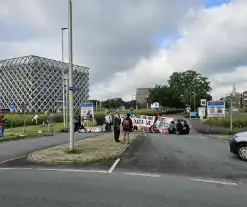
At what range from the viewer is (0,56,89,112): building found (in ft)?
479

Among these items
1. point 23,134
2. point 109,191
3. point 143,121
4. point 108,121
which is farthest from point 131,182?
point 143,121

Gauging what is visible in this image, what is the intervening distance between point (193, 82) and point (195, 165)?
339ft

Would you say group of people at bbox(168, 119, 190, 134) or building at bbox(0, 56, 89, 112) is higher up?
building at bbox(0, 56, 89, 112)

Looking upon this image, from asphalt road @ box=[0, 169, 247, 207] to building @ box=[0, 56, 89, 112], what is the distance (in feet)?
442

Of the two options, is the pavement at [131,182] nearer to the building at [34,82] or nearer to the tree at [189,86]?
the tree at [189,86]

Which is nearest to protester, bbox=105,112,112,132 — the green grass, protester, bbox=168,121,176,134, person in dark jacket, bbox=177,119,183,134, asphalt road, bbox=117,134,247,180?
the green grass

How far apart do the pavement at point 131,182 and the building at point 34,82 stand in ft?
436

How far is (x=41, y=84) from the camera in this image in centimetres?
14938

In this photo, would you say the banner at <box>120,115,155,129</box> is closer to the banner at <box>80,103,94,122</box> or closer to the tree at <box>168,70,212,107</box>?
the banner at <box>80,103,94,122</box>

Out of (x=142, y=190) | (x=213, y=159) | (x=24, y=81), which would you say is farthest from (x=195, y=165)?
(x=24, y=81)

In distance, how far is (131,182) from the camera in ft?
24.9

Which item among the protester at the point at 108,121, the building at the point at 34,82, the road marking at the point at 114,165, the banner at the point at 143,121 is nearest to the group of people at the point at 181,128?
the banner at the point at 143,121

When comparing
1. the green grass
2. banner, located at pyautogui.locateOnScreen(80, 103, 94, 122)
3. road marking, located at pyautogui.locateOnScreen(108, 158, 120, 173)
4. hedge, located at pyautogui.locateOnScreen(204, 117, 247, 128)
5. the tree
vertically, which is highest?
the tree

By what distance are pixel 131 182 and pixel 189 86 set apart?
104m
